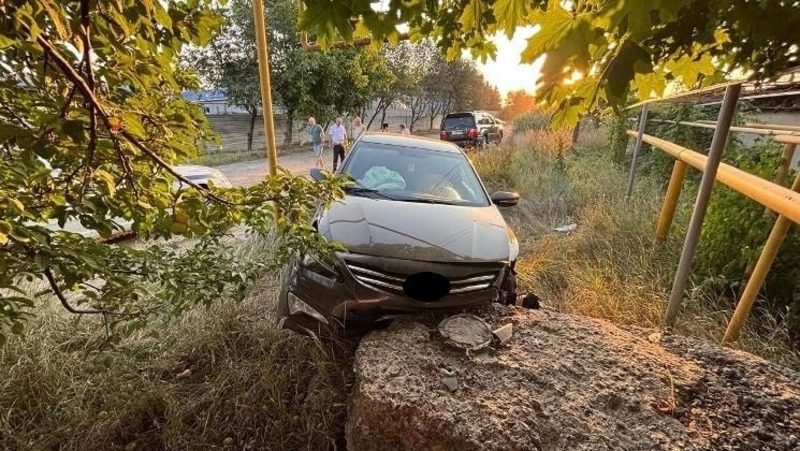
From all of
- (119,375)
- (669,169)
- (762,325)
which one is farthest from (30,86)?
(669,169)

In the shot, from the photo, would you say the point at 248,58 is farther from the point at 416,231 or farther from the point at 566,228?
the point at 416,231

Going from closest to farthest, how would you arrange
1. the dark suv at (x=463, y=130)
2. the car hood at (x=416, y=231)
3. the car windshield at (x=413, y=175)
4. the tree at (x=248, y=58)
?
the car hood at (x=416, y=231)
the car windshield at (x=413, y=175)
the dark suv at (x=463, y=130)
the tree at (x=248, y=58)

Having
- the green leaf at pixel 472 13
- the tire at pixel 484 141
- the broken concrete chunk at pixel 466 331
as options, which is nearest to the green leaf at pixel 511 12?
the green leaf at pixel 472 13

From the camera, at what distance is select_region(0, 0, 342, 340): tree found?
45.0 inches

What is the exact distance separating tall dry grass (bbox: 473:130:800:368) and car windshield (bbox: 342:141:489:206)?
1.21 meters

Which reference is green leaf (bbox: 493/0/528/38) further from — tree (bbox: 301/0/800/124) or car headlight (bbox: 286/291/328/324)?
car headlight (bbox: 286/291/328/324)

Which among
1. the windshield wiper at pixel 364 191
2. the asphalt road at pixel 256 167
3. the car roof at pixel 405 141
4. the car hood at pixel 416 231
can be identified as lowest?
the asphalt road at pixel 256 167

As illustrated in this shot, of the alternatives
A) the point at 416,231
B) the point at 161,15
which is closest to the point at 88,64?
the point at 161,15

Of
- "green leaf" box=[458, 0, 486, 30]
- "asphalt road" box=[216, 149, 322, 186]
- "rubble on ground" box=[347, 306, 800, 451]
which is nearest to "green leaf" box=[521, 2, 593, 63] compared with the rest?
"green leaf" box=[458, 0, 486, 30]

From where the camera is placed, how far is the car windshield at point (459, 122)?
1659 cm

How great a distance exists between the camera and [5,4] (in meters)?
0.97

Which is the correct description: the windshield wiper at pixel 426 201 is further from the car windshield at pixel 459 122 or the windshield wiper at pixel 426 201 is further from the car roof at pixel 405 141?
the car windshield at pixel 459 122

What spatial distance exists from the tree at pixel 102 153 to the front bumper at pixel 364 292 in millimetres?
820

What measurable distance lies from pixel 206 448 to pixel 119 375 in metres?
0.81
